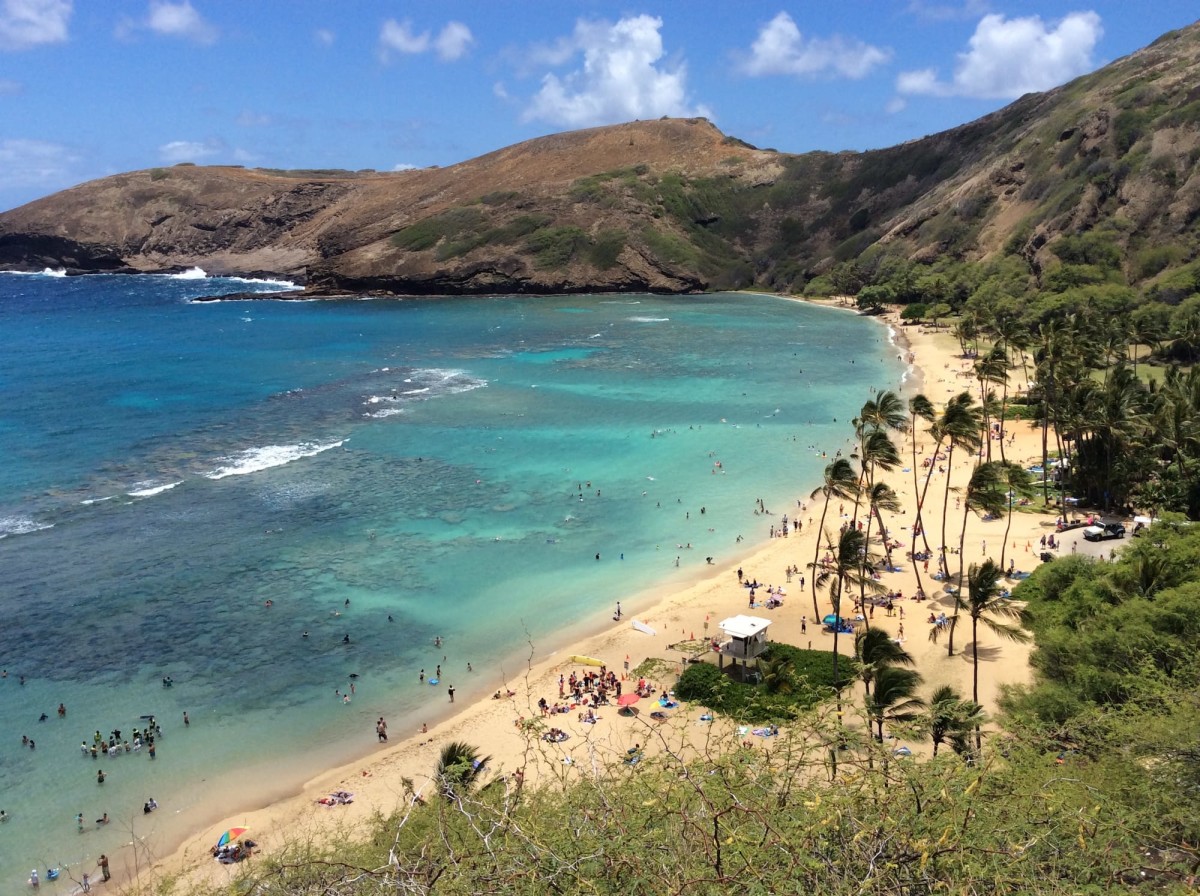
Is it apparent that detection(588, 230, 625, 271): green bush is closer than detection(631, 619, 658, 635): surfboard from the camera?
No

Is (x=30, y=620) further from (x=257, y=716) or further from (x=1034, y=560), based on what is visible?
(x=1034, y=560)

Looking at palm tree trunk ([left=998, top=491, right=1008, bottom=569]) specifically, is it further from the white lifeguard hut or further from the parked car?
the white lifeguard hut

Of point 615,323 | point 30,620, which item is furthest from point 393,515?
point 615,323

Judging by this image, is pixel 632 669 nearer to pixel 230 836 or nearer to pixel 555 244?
pixel 230 836

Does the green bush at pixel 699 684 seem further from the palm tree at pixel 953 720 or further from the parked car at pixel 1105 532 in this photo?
the parked car at pixel 1105 532

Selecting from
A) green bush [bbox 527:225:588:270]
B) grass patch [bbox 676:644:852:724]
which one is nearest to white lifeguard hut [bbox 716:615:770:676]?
grass patch [bbox 676:644:852:724]

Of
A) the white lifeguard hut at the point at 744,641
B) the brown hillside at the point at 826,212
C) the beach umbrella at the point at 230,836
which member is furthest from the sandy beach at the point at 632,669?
the brown hillside at the point at 826,212
